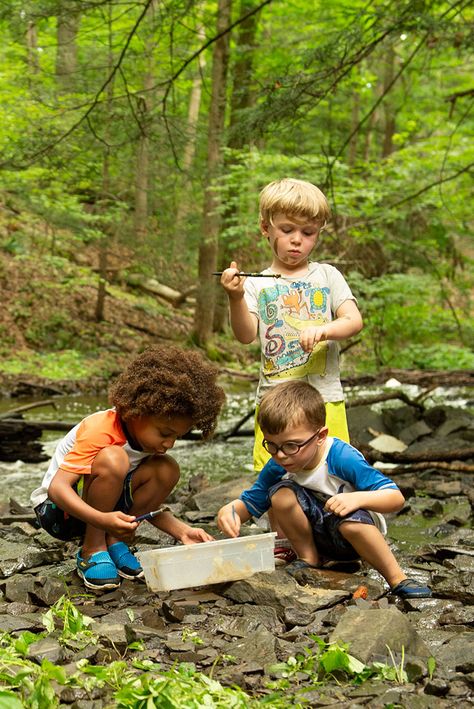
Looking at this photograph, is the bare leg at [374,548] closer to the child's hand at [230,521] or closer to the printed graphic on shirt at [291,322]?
the child's hand at [230,521]

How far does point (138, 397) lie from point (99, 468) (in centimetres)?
31

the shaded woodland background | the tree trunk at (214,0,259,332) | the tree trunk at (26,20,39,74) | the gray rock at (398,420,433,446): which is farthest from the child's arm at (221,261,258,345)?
the tree trunk at (214,0,259,332)

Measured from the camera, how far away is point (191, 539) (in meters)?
3.16

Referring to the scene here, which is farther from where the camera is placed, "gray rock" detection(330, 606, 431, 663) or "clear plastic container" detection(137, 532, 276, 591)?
"clear plastic container" detection(137, 532, 276, 591)

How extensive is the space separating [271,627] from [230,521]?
58 cm

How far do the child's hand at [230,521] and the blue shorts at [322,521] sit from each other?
0.54ft

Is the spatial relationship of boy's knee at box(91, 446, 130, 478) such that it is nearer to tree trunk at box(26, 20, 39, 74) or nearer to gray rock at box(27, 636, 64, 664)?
gray rock at box(27, 636, 64, 664)

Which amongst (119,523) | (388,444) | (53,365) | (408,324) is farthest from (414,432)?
(53,365)

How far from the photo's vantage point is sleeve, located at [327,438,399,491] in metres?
2.92

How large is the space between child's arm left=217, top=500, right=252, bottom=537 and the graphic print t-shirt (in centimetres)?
55

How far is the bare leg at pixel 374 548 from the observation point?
2.83m

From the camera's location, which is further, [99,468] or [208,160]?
[208,160]

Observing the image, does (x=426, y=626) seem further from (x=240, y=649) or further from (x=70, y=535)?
(x=70, y=535)

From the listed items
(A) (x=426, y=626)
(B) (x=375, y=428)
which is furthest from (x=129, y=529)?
(B) (x=375, y=428)
